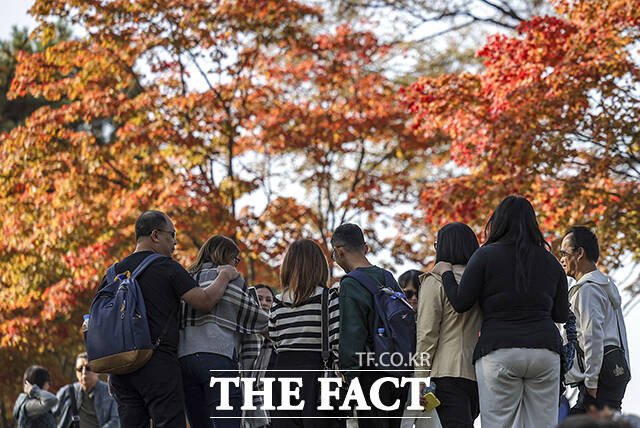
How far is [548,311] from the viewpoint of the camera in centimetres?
546

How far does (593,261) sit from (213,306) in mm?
2757

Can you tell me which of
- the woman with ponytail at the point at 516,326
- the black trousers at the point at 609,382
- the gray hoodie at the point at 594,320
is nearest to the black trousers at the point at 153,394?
the woman with ponytail at the point at 516,326

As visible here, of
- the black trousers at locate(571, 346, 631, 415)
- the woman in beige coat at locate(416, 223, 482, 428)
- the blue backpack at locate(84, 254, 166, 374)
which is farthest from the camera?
the black trousers at locate(571, 346, 631, 415)

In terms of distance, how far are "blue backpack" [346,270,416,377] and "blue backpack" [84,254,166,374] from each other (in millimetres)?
1332

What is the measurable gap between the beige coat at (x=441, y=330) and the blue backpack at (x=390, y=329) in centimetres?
10

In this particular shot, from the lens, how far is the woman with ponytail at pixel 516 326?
17.5ft

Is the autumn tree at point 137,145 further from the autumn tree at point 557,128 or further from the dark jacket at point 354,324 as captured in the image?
the dark jacket at point 354,324

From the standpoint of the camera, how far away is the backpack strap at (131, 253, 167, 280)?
18.8 ft

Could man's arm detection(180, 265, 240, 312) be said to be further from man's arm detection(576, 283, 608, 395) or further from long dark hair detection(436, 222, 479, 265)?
man's arm detection(576, 283, 608, 395)

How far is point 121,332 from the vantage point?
5582 millimetres

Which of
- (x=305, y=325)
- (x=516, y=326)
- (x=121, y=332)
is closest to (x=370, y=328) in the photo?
(x=305, y=325)

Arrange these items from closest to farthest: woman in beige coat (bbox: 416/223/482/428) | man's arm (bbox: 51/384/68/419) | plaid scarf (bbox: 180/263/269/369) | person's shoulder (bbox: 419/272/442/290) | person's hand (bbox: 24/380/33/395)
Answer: woman in beige coat (bbox: 416/223/482/428), person's shoulder (bbox: 419/272/442/290), plaid scarf (bbox: 180/263/269/369), man's arm (bbox: 51/384/68/419), person's hand (bbox: 24/380/33/395)

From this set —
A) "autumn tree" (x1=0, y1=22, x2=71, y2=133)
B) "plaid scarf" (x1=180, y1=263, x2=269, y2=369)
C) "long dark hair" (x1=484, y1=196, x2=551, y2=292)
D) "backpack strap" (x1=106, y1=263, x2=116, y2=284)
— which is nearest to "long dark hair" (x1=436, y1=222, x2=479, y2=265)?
"long dark hair" (x1=484, y1=196, x2=551, y2=292)

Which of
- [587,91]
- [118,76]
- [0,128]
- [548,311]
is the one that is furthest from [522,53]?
[0,128]
